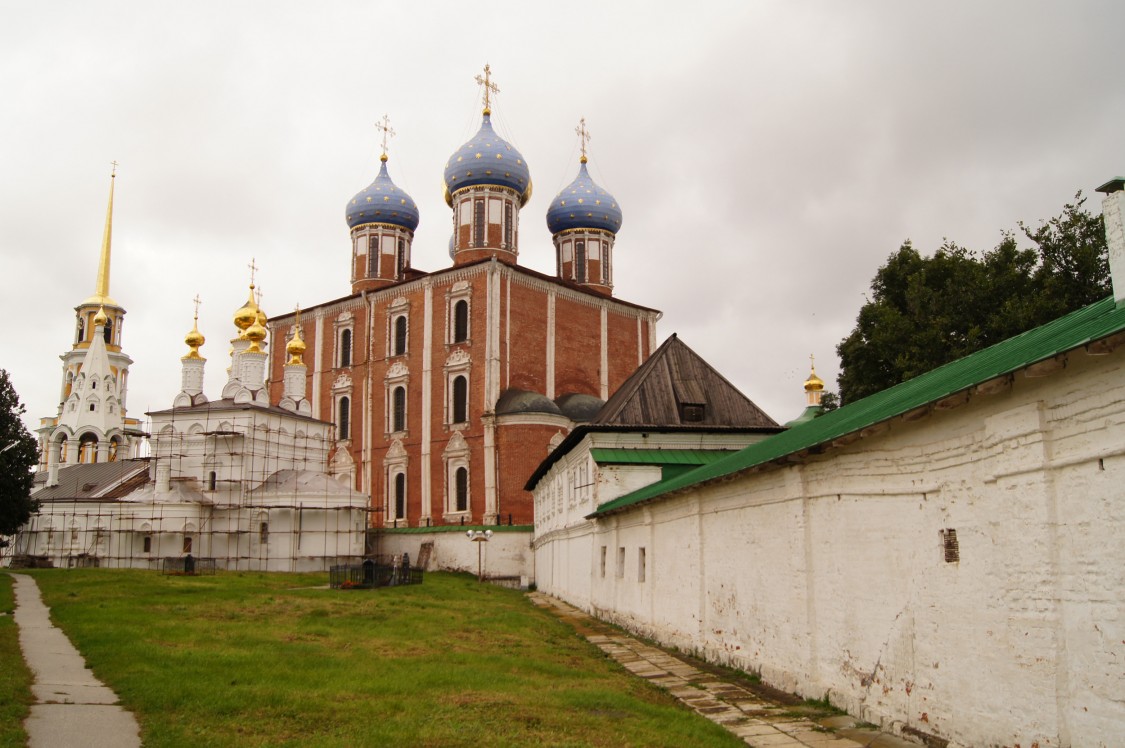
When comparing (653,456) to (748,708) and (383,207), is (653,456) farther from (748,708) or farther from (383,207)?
(383,207)

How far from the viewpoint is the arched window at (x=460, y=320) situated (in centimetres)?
4228

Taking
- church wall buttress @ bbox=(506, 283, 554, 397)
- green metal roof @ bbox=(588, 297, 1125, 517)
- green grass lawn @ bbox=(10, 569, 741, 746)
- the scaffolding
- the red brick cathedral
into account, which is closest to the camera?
green metal roof @ bbox=(588, 297, 1125, 517)

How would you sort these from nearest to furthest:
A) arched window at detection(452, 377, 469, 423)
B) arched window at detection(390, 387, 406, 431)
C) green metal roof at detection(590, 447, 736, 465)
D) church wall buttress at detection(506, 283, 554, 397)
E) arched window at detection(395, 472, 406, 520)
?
1. green metal roof at detection(590, 447, 736, 465)
2. church wall buttress at detection(506, 283, 554, 397)
3. arched window at detection(452, 377, 469, 423)
4. arched window at detection(395, 472, 406, 520)
5. arched window at detection(390, 387, 406, 431)

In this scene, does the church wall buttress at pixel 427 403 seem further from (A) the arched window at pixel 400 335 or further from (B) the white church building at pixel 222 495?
(B) the white church building at pixel 222 495

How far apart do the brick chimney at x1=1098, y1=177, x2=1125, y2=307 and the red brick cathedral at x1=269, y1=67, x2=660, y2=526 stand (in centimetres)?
3205

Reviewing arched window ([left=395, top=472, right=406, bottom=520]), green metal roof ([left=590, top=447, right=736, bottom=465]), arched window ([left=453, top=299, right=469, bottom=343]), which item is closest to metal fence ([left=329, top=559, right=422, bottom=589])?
green metal roof ([left=590, top=447, right=736, bottom=465])

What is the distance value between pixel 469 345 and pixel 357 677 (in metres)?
30.9

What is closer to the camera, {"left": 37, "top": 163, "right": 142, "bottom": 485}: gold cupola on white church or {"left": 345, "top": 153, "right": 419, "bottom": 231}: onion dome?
{"left": 345, "top": 153, "right": 419, "bottom": 231}: onion dome

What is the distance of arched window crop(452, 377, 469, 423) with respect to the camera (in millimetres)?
41625

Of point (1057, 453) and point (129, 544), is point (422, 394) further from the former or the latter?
point (1057, 453)

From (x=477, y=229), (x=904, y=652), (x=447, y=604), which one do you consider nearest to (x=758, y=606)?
(x=904, y=652)

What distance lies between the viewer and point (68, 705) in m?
9.49

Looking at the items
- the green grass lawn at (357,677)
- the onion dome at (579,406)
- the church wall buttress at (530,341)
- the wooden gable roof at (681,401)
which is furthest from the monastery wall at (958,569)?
the church wall buttress at (530,341)

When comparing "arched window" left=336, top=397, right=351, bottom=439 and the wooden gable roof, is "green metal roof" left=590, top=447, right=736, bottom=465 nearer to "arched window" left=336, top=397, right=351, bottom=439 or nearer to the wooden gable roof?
the wooden gable roof
